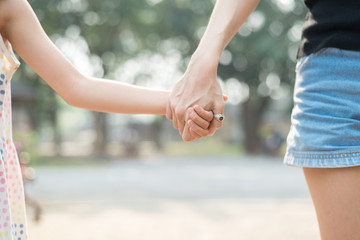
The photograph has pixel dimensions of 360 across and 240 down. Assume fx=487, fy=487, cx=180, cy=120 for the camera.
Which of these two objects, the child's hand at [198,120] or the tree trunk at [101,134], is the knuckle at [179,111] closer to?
the child's hand at [198,120]

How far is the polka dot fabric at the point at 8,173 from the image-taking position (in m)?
1.42

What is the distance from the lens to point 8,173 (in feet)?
4.91

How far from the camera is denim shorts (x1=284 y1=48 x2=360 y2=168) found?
1395 millimetres

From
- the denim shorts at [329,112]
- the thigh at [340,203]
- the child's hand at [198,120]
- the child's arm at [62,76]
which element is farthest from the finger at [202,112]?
the thigh at [340,203]

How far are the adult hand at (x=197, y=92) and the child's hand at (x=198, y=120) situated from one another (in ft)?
0.06

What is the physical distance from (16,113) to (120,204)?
1546cm

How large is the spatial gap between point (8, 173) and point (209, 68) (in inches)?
30.2

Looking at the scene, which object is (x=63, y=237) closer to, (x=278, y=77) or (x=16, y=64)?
(x=16, y=64)

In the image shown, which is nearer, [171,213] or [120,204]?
[171,213]

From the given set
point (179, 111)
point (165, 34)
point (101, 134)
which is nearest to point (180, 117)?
point (179, 111)

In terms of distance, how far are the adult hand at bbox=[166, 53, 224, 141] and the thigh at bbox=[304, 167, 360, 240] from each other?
1.71 feet

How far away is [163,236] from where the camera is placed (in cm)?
560

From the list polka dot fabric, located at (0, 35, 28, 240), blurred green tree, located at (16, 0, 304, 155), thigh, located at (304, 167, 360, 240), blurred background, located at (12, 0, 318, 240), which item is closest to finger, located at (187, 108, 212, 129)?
thigh, located at (304, 167, 360, 240)

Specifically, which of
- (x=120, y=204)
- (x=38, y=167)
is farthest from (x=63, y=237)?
(x=38, y=167)
